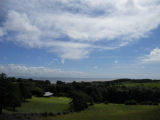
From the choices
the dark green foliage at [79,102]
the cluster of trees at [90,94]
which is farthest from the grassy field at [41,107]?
the dark green foliage at [79,102]

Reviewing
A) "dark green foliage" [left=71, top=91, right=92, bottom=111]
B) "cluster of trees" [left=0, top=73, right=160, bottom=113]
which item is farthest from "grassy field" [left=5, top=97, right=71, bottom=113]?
"dark green foliage" [left=71, top=91, right=92, bottom=111]

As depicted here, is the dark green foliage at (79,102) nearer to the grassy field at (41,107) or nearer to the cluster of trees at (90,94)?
the cluster of trees at (90,94)

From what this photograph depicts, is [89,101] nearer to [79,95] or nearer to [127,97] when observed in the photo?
[79,95]

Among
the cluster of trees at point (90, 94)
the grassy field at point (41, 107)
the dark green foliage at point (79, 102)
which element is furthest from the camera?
the dark green foliage at point (79, 102)

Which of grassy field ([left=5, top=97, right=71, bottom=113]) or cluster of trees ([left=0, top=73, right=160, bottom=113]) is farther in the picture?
cluster of trees ([left=0, top=73, right=160, bottom=113])

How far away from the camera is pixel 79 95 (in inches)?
1927

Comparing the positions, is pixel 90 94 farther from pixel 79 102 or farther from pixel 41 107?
pixel 41 107

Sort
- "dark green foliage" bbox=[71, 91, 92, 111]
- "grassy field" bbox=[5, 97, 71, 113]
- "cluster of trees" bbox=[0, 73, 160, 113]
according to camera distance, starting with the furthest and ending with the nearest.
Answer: "dark green foliage" bbox=[71, 91, 92, 111] → "cluster of trees" bbox=[0, 73, 160, 113] → "grassy field" bbox=[5, 97, 71, 113]

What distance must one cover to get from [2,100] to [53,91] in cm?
5415

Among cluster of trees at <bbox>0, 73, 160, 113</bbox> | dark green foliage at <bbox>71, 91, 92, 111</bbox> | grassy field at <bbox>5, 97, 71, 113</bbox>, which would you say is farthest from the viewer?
dark green foliage at <bbox>71, 91, 92, 111</bbox>

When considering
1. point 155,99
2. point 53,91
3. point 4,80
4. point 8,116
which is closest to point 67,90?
point 53,91

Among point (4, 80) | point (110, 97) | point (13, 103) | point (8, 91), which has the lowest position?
point (110, 97)

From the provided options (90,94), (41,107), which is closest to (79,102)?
(41,107)

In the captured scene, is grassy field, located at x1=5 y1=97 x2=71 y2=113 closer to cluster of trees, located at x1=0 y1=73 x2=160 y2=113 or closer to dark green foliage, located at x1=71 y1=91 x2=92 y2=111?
cluster of trees, located at x1=0 y1=73 x2=160 y2=113
